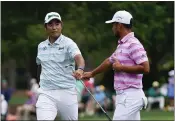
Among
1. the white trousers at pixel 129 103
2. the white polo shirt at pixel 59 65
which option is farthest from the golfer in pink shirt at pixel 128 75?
the white polo shirt at pixel 59 65

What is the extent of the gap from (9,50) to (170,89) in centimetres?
838

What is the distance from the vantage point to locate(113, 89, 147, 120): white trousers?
880 centimetres

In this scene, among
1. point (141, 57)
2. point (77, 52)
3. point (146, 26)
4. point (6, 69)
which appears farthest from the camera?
point (6, 69)

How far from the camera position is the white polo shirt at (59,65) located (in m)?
9.99

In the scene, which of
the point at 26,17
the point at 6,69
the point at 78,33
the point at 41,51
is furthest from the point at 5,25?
the point at 6,69

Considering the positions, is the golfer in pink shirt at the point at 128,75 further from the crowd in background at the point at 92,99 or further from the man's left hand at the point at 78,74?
the crowd in background at the point at 92,99

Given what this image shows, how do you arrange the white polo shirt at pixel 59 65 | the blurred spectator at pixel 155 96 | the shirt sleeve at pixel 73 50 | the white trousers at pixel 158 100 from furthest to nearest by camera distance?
the blurred spectator at pixel 155 96 → the white trousers at pixel 158 100 → the white polo shirt at pixel 59 65 → the shirt sleeve at pixel 73 50

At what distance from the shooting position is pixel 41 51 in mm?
10234

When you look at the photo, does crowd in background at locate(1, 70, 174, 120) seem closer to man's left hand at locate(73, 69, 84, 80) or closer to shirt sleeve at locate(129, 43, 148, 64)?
man's left hand at locate(73, 69, 84, 80)

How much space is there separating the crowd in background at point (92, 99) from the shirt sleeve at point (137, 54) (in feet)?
41.8

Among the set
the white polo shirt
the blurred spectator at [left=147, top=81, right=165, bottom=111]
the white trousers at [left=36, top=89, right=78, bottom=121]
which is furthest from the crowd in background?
the white polo shirt

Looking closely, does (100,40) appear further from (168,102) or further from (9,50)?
(168,102)

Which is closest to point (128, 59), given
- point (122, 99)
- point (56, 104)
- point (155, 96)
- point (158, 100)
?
point (122, 99)

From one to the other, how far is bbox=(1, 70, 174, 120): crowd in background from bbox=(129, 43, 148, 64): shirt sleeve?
12.8m
